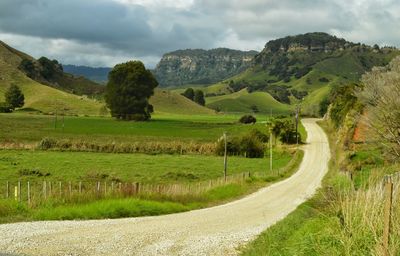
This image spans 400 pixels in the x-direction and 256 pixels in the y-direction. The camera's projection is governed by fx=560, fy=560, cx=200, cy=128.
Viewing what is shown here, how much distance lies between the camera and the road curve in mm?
18000

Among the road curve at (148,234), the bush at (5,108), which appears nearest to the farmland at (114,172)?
the road curve at (148,234)

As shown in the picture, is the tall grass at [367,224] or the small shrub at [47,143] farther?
the small shrub at [47,143]

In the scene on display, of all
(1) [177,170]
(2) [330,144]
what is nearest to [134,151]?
(1) [177,170]

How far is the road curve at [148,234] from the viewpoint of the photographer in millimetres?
18000

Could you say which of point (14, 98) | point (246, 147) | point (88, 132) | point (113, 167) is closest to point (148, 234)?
point (113, 167)

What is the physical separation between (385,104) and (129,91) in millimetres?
119818

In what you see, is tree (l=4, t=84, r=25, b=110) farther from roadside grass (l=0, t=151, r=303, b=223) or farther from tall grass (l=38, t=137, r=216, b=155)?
roadside grass (l=0, t=151, r=303, b=223)

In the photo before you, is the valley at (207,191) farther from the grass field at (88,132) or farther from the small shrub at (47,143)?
the grass field at (88,132)

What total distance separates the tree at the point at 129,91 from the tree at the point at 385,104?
11145 centimetres

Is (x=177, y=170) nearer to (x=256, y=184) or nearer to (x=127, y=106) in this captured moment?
(x=256, y=184)

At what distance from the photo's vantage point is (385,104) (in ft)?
148

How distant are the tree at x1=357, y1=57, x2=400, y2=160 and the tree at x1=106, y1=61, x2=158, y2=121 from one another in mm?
111448

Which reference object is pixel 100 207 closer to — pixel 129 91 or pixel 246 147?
pixel 246 147

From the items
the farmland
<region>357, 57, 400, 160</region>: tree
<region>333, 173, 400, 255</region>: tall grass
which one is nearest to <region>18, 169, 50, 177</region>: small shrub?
the farmland
